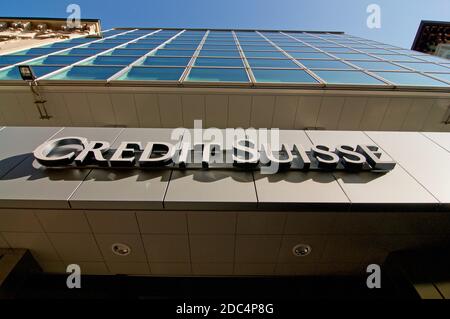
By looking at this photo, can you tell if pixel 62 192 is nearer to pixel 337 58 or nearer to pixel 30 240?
pixel 30 240

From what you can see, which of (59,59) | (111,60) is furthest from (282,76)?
(59,59)

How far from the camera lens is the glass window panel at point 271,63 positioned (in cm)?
1162

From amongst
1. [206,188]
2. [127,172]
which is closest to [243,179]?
[206,188]

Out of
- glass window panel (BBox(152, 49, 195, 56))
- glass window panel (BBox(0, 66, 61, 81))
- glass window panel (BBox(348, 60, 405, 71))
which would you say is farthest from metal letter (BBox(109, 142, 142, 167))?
glass window panel (BBox(348, 60, 405, 71))

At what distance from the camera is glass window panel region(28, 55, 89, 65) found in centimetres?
1126

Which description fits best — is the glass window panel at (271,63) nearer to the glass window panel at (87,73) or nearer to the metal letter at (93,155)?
the glass window panel at (87,73)

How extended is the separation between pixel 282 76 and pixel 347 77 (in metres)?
2.87

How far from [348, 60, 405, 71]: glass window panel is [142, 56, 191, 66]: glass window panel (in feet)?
30.3

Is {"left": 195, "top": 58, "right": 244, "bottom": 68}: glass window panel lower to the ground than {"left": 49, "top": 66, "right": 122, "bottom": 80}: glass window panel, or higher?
higher

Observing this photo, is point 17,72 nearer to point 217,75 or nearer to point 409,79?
point 217,75

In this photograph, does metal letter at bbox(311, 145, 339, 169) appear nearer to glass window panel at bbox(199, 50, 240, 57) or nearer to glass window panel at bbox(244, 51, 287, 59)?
glass window panel at bbox(244, 51, 287, 59)

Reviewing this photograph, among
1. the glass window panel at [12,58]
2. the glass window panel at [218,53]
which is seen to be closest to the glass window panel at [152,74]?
the glass window panel at [218,53]

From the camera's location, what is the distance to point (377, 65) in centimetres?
1240

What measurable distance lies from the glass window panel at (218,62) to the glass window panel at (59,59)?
6235 mm
